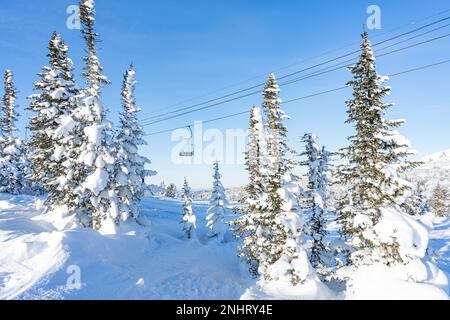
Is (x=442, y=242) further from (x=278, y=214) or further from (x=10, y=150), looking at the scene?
(x=10, y=150)

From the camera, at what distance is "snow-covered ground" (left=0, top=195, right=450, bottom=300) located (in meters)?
14.9

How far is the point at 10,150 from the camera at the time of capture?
3903 cm

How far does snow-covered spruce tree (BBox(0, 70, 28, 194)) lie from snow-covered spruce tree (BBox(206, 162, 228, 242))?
25072mm

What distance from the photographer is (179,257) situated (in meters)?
27.5

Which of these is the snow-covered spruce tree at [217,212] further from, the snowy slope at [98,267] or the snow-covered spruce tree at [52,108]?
the snow-covered spruce tree at [52,108]

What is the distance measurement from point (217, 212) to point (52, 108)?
24485mm

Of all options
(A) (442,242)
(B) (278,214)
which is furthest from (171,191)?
(B) (278,214)

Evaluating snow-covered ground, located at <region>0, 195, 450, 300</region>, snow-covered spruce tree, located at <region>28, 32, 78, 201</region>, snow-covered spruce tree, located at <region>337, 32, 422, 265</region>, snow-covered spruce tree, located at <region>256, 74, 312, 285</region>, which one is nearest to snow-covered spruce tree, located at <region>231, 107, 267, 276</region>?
snow-covered spruce tree, located at <region>256, 74, 312, 285</region>

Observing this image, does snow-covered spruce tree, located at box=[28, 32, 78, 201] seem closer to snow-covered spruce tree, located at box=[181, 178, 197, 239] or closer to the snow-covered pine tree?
snow-covered spruce tree, located at box=[181, 178, 197, 239]
